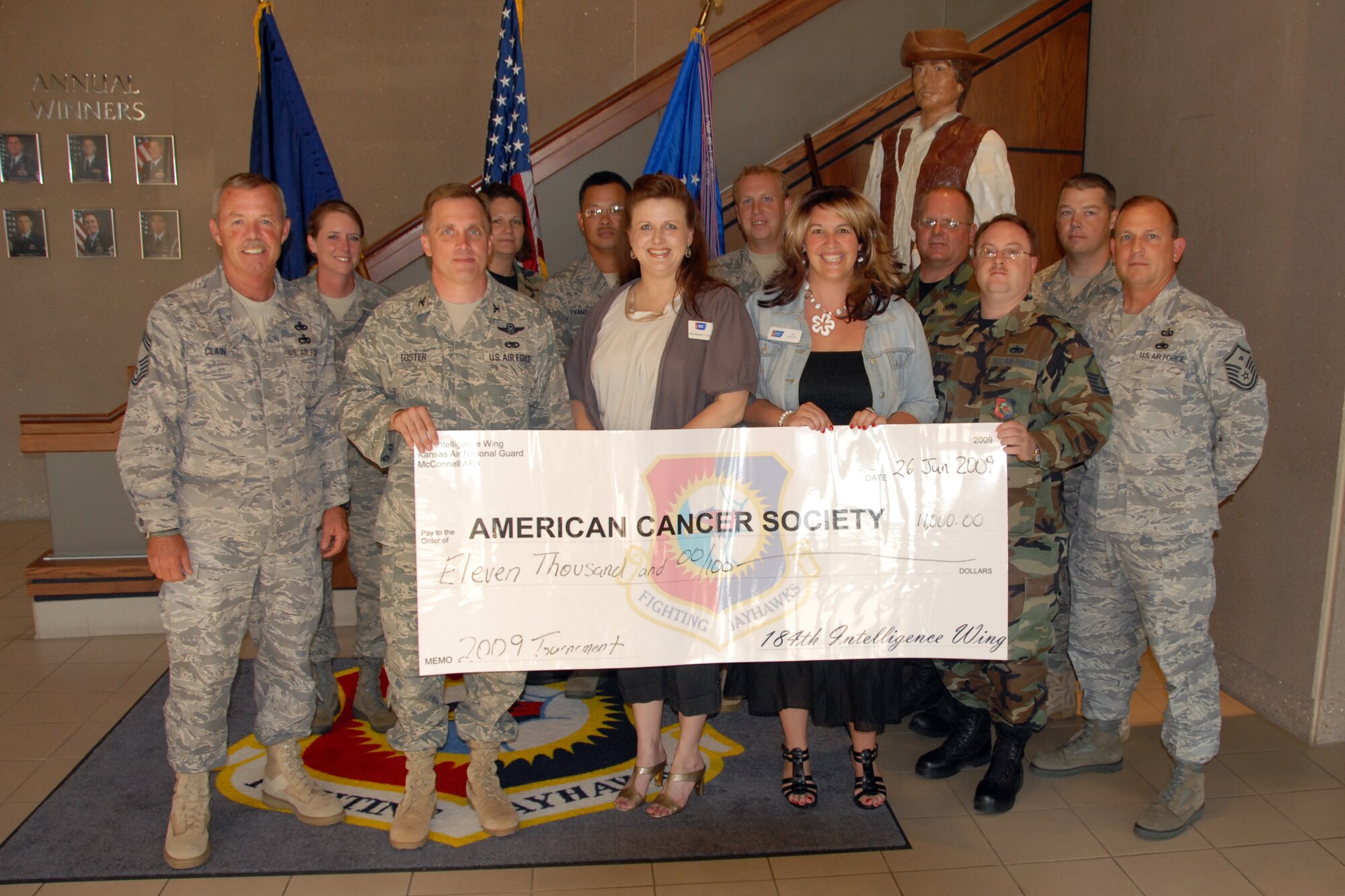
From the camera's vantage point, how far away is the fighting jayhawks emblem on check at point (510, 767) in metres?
3.01

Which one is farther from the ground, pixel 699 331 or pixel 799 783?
pixel 699 331

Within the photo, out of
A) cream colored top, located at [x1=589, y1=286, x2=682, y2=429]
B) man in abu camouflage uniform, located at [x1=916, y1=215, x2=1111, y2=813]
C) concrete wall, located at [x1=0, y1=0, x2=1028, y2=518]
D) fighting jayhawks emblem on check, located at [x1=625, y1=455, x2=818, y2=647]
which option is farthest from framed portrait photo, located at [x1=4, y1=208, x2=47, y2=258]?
man in abu camouflage uniform, located at [x1=916, y1=215, x2=1111, y2=813]

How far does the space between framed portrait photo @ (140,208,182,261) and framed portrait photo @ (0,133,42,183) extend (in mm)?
697

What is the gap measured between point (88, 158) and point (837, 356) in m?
5.82

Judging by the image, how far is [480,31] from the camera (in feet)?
22.0

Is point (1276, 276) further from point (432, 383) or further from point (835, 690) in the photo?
point (432, 383)

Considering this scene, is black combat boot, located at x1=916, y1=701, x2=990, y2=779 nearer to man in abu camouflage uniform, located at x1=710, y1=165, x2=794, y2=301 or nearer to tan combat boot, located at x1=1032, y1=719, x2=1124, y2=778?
tan combat boot, located at x1=1032, y1=719, x2=1124, y2=778

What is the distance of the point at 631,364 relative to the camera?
2848 millimetres

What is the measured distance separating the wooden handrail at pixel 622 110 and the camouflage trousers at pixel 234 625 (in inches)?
82.3

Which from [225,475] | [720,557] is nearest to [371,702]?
[225,475]

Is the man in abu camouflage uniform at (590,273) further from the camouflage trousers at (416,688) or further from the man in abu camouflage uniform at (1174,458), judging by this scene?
the man in abu camouflage uniform at (1174,458)

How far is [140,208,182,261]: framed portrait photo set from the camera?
21.6 ft

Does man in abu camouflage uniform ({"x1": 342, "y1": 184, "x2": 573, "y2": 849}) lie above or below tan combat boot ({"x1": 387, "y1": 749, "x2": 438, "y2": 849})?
above

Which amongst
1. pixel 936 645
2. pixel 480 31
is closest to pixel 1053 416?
pixel 936 645
